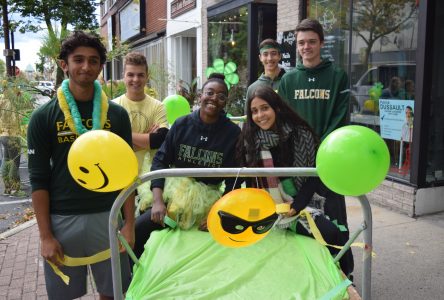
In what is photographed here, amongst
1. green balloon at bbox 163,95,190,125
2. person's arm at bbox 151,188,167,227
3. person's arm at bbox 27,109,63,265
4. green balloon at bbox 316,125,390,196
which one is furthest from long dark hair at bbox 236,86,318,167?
green balloon at bbox 163,95,190,125

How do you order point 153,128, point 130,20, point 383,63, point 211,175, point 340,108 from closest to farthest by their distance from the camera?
point 211,175 < point 340,108 < point 153,128 < point 383,63 < point 130,20

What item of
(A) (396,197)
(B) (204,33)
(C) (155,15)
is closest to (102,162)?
(A) (396,197)

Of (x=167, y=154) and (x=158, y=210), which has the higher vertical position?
(x=167, y=154)

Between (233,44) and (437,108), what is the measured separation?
6.70 meters

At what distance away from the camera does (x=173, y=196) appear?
3.00m

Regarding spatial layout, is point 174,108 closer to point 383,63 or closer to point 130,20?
point 383,63

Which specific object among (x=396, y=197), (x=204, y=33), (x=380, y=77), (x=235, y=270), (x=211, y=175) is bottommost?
(x=396, y=197)

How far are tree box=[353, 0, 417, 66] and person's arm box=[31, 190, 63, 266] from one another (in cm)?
495

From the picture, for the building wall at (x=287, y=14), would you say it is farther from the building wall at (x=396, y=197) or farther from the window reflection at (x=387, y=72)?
the building wall at (x=396, y=197)

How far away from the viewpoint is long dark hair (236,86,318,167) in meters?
2.85

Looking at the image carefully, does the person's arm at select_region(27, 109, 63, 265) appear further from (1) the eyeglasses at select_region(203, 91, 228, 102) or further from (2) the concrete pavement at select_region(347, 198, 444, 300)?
(2) the concrete pavement at select_region(347, 198, 444, 300)

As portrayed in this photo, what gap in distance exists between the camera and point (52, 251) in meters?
2.31

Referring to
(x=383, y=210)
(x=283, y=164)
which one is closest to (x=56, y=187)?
(x=283, y=164)

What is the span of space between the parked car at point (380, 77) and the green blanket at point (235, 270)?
11.9 ft
